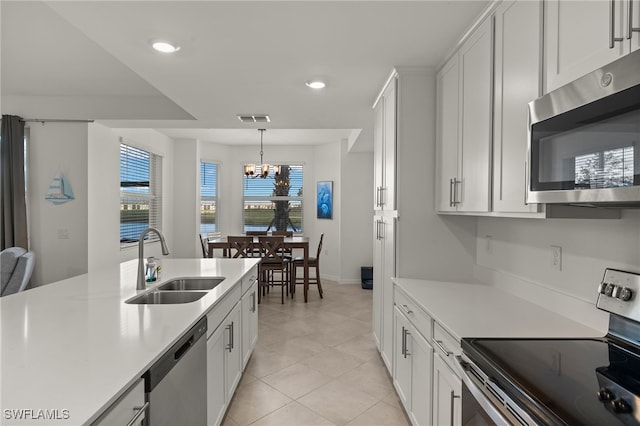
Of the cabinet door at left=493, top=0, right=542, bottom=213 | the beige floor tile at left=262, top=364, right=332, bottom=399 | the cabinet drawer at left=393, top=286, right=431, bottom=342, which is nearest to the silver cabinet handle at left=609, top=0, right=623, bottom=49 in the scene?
the cabinet door at left=493, top=0, right=542, bottom=213

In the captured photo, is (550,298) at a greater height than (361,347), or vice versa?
(550,298)

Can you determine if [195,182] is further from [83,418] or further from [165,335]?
[83,418]

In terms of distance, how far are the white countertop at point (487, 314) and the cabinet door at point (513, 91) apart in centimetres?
50

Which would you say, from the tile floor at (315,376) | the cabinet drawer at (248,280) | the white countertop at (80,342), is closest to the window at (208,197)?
the tile floor at (315,376)

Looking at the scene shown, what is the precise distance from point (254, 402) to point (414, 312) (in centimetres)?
136

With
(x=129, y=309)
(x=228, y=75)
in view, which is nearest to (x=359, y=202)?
(x=228, y=75)

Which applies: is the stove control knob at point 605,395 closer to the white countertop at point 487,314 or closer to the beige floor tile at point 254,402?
the white countertop at point 487,314

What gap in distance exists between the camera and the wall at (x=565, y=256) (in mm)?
1383

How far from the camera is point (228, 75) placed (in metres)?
2.67

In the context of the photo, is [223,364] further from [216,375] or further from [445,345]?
[445,345]

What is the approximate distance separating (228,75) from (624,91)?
2.39 metres

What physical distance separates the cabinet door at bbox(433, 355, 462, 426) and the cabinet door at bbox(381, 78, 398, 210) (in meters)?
1.19

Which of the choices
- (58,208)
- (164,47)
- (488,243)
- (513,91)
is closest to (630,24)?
(513,91)

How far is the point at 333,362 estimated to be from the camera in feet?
10.5
